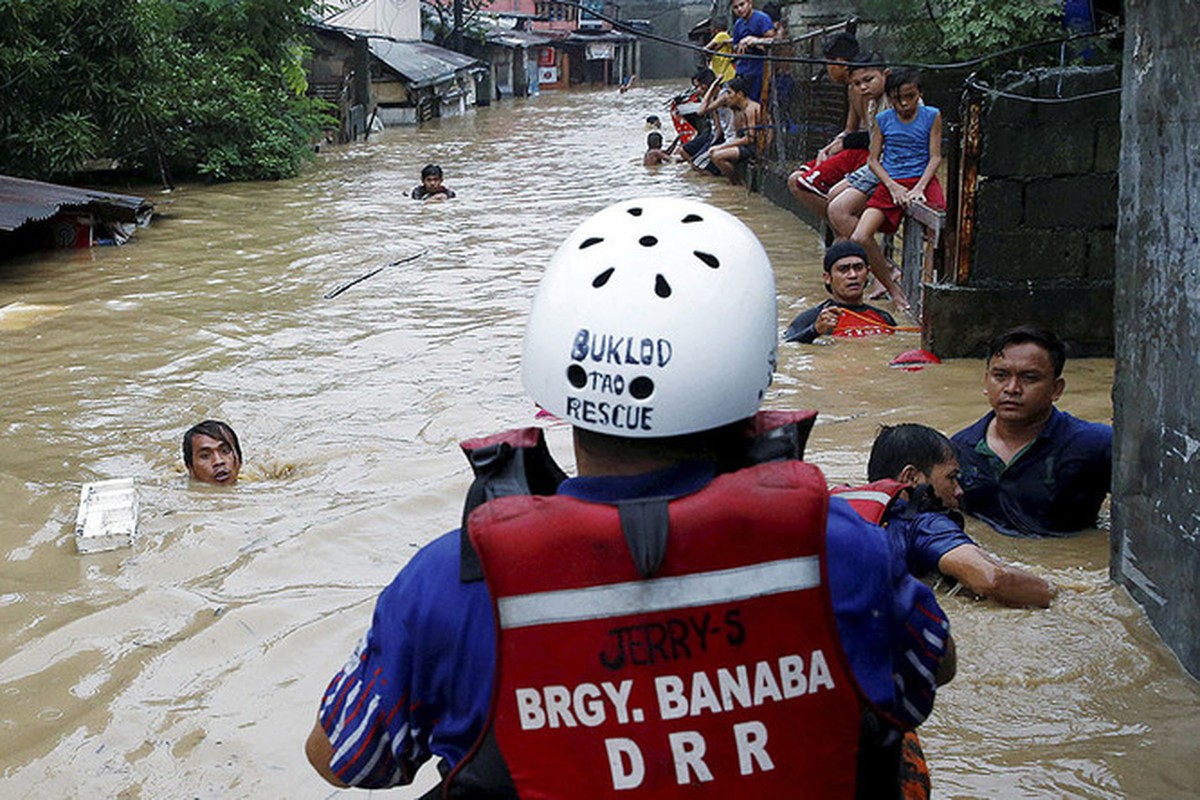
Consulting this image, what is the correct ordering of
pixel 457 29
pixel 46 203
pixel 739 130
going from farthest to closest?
1. pixel 457 29
2. pixel 739 130
3. pixel 46 203

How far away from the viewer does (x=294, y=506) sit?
6.32 metres

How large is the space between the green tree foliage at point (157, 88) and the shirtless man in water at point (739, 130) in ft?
23.3

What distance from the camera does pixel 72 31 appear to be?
58.5 ft

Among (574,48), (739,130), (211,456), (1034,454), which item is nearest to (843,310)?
(1034,454)

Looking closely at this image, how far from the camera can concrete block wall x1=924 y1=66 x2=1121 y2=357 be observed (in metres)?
7.62

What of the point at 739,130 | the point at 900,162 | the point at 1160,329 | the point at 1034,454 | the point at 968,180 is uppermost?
the point at 739,130

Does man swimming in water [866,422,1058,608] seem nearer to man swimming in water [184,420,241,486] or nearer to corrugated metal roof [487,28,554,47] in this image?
man swimming in water [184,420,241,486]

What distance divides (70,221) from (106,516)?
960 centimetres

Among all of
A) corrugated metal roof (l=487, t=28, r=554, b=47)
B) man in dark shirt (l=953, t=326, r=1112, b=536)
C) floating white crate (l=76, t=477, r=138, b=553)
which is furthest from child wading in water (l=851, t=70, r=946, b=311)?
corrugated metal roof (l=487, t=28, r=554, b=47)

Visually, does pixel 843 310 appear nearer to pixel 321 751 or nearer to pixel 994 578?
pixel 994 578

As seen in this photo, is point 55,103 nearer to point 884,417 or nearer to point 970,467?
point 884,417

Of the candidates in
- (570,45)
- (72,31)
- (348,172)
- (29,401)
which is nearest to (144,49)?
(72,31)

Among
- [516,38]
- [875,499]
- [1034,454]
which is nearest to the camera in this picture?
Answer: [875,499]

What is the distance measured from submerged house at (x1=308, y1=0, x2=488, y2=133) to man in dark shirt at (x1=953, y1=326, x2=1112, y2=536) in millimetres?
25636
